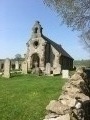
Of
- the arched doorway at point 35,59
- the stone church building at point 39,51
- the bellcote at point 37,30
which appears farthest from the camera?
the arched doorway at point 35,59

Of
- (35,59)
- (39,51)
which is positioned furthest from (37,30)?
(35,59)

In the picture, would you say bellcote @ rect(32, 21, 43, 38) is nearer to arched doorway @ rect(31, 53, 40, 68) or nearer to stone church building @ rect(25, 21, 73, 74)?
stone church building @ rect(25, 21, 73, 74)

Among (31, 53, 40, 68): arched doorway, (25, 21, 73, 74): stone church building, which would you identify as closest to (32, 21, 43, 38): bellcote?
(25, 21, 73, 74): stone church building

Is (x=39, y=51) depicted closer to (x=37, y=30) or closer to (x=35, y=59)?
(x=35, y=59)

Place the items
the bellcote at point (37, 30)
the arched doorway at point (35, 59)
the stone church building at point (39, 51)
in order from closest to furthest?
1. the stone church building at point (39, 51)
2. the bellcote at point (37, 30)
3. the arched doorway at point (35, 59)

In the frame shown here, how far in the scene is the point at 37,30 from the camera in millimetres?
55406

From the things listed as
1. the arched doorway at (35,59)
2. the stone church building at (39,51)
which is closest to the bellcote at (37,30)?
the stone church building at (39,51)

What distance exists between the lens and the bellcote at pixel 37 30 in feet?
180

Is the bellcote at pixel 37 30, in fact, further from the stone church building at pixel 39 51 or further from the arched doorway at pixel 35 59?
the arched doorway at pixel 35 59

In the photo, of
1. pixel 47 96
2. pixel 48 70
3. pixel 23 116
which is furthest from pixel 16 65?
pixel 23 116

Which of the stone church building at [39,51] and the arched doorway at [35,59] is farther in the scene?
the arched doorway at [35,59]

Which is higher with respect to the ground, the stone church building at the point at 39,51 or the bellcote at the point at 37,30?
the bellcote at the point at 37,30

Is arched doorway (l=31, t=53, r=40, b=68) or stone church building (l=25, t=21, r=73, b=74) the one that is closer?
stone church building (l=25, t=21, r=73, b=74)

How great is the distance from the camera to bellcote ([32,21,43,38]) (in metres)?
54.8
